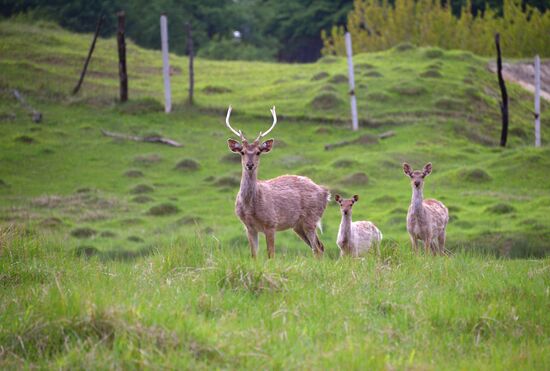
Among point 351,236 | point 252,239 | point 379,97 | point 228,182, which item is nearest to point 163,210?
point 228,182

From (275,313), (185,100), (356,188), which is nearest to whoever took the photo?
(275,313)

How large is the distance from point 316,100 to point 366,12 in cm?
2629

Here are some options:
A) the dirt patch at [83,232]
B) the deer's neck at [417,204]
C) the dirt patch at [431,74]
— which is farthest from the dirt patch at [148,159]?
the dirt patch at [431,74]

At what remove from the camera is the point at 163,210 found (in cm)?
2148

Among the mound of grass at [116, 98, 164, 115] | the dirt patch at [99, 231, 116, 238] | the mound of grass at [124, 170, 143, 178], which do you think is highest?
the mound of grass at [116, 98, 164, 115]

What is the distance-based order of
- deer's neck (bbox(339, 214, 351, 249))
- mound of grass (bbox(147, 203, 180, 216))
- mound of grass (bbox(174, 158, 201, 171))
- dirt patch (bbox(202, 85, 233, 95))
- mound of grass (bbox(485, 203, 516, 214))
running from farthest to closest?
dirt patch (bbox(202, 85, 233, 95)) < mound of grass (bbox(174, 158, 201, 171)) < mound of grass (bbox(147, 203, 180, 216)) < mound of grass (bbox(485, 203, 516, 214)) < deer's neck (bbox(339, 214, 351, 249))

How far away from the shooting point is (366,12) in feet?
186

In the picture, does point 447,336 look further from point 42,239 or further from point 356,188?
point 356,188

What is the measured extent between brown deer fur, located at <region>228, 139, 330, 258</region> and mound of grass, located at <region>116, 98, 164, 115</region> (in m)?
18.2

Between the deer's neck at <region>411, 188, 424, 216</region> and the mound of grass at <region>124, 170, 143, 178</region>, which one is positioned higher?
the deer's neck at <region>411, 188, 424, 216</region>

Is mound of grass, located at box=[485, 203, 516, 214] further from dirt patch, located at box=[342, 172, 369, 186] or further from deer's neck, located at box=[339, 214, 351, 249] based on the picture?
deer's neck, located at box=[339, 214, 351, 249]

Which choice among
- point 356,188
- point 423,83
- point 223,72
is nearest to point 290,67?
point 223,72

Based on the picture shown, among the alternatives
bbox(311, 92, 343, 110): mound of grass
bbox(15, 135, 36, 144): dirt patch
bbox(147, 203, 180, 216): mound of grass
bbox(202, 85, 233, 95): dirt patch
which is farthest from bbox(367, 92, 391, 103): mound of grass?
bbox(147, 203, 180, 216): mound of grass

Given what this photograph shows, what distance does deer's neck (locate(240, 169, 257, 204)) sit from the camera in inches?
487
